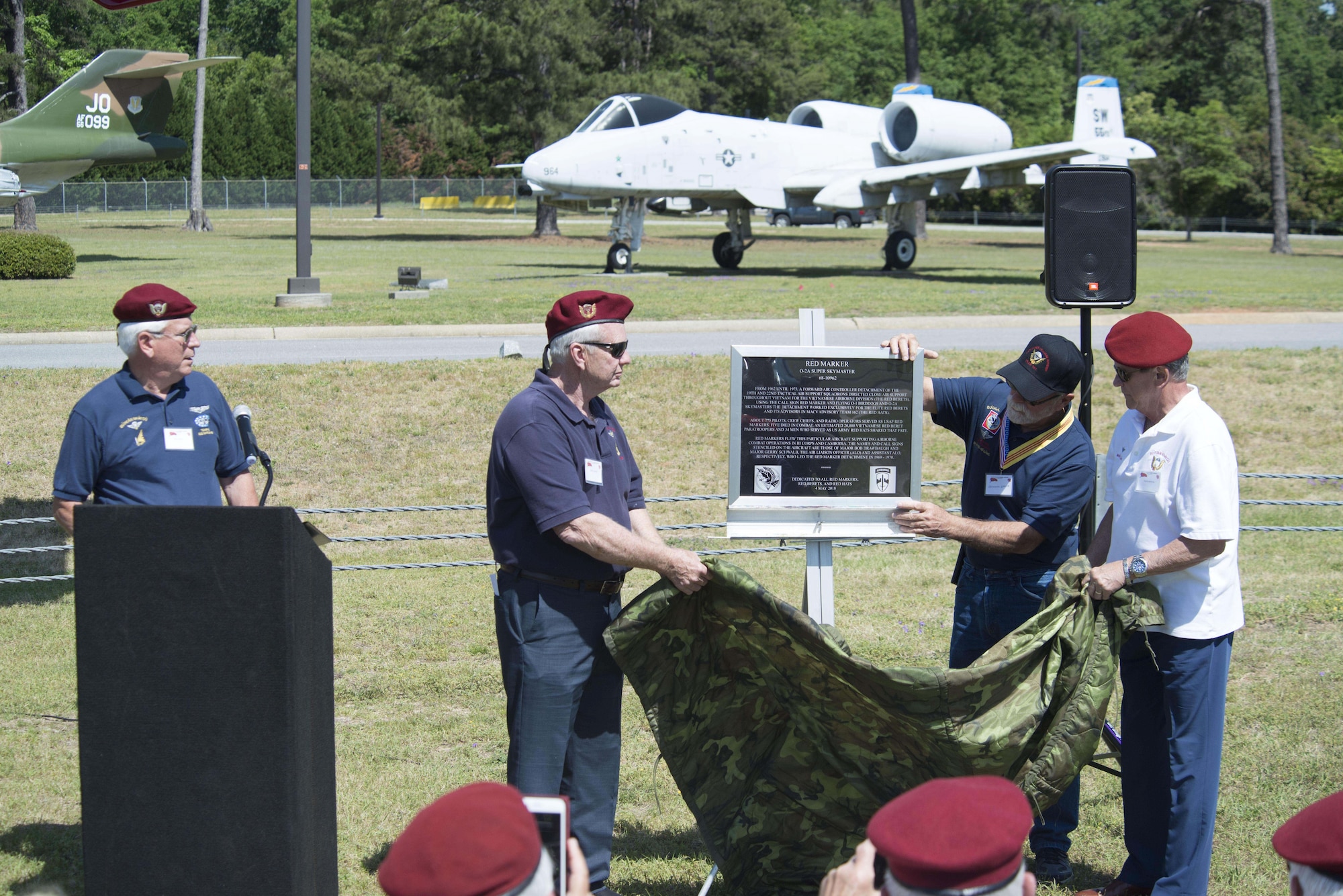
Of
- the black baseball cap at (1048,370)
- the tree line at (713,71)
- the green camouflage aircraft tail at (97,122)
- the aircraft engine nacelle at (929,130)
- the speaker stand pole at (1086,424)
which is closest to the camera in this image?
the black baseball cap at (1048,370)

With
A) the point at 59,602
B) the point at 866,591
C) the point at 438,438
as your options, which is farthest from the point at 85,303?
the point at 866,591

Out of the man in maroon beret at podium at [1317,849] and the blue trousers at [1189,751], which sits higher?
the man in maroon beret at podium at [1317,849]

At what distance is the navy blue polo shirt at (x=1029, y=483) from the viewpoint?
4.80 meters

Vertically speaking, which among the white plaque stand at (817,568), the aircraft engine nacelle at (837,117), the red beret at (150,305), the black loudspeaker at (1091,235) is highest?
the aircraft engine nacelle at (837,117)

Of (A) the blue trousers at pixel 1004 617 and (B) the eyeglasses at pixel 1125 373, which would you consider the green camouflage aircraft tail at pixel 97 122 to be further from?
(B) the eyeglasses at pixel 1125 373

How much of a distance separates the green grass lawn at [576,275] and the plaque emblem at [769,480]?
13422 millimetres

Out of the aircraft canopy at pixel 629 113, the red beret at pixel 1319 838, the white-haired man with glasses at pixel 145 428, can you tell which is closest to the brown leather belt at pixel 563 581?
the white-haired man with glasses at pixel 145 428

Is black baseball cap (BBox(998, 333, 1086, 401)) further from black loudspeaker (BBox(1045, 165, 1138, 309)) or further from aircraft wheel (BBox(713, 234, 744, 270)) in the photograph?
aircraft wheel (BBox(713, 234, 744, 270))

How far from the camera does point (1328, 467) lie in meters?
13.1

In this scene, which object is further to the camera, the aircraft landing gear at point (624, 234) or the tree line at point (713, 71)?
the tree line at point (713, 71)

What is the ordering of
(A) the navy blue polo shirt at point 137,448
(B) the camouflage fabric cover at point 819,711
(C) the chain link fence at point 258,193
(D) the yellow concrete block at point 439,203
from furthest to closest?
(D) the yellow concrete block at point 439,203
(C) the chain link fence at point 258,193
(A) the navy blue polo shirt at point 137,448
(B) the camouflage fabric cover at point 819,711

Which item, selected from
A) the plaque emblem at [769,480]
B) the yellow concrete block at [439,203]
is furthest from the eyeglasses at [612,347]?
the yellow concrete block at [439,203]

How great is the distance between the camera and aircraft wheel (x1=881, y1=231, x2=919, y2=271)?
30.2 m

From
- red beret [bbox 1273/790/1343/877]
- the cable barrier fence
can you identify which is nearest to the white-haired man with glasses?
the cable barrier fence
